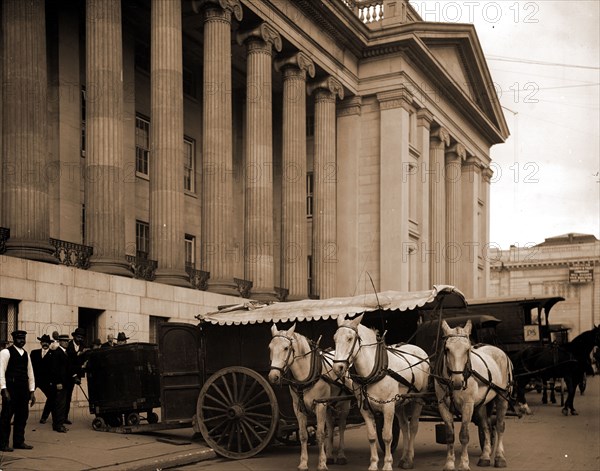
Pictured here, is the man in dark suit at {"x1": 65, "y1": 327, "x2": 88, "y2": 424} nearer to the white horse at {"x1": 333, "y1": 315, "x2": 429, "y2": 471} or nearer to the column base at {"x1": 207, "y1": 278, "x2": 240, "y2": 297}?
the white horse at {"x1": 333, "y1": 315, "x2": 429, "y2": 471}

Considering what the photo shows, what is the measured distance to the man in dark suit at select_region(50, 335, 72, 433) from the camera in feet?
49.8

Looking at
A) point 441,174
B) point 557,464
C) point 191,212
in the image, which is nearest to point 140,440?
point 557,464

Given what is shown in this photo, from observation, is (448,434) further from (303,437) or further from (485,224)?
A: (485,224)

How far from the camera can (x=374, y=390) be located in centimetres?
1102

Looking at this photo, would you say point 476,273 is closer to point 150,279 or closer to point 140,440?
Result: point 150,279

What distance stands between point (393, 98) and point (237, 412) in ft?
89.8

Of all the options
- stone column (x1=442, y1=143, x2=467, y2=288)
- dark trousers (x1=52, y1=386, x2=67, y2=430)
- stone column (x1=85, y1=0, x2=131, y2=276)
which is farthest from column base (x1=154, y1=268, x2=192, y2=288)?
→ stone column (x1=442, y1=143, x2=467, y2=288)

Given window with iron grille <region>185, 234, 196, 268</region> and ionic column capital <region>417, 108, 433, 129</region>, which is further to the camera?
ionic column capital <region>417, 108, 433, 129</region>

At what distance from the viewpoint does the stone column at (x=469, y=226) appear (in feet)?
165

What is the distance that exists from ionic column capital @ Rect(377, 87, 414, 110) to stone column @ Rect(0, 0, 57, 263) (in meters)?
20.6

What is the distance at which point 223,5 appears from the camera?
87.6 ft

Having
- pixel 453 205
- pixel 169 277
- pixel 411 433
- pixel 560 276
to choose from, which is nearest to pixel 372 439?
pixel 411 433

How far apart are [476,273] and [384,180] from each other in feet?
55.8

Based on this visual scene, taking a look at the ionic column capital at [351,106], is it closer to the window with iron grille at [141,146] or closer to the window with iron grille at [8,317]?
the window with iron grille at [141,146]
